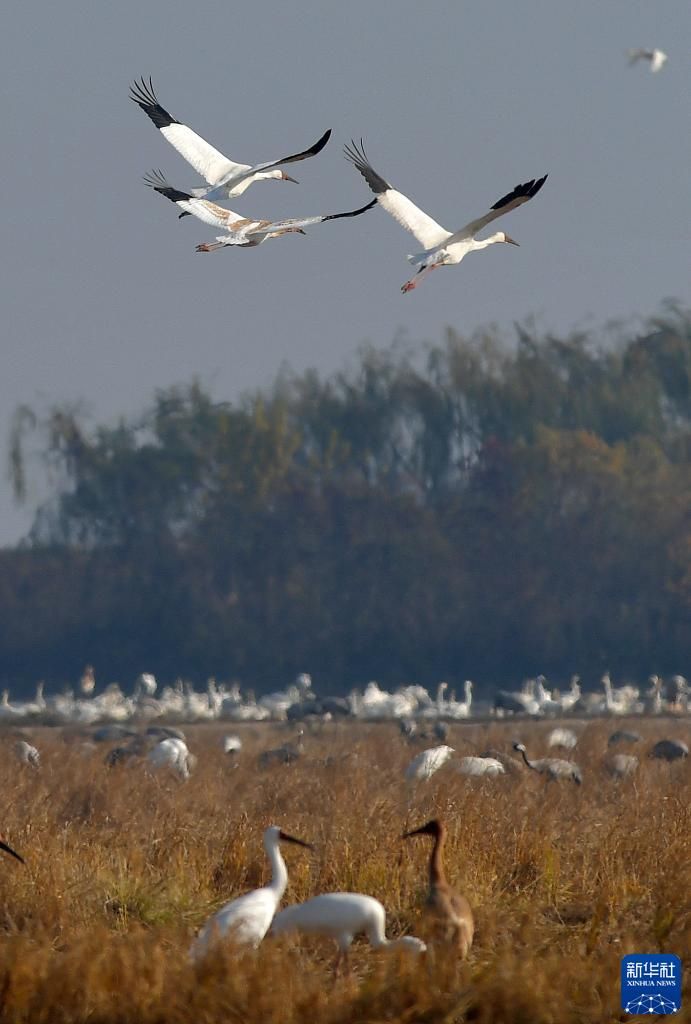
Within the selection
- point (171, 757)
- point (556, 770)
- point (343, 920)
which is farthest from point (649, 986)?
point (171, 757)

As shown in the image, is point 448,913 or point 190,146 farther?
point 190,146

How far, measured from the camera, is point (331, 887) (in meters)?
11.3

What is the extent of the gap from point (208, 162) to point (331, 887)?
618cm

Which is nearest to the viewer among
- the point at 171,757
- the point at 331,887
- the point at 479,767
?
the point at 331,887

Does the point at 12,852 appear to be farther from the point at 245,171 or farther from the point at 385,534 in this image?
the point at 385,534

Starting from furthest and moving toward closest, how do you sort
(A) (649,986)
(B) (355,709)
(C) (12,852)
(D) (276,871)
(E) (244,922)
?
(B) (355,709) < (C) (12,852) < (D) (276,871) < (E) (244,922) < (A) (649,986)

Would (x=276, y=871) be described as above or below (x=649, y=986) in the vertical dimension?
above

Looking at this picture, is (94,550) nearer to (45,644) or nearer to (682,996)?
(45,644)

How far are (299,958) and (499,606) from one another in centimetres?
4372

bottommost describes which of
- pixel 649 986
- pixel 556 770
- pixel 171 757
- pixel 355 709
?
pixel 649 986

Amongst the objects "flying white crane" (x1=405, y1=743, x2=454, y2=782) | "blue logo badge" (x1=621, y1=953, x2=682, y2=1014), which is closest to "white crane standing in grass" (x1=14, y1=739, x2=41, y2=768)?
"flying white crane" (x1=405, y1=743, x2=454, y2=782)

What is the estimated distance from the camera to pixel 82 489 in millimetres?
62219

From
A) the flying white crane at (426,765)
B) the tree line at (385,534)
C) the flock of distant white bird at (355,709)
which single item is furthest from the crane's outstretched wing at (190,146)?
the tree line at (385,534)

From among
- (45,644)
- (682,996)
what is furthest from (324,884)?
(45,644)
